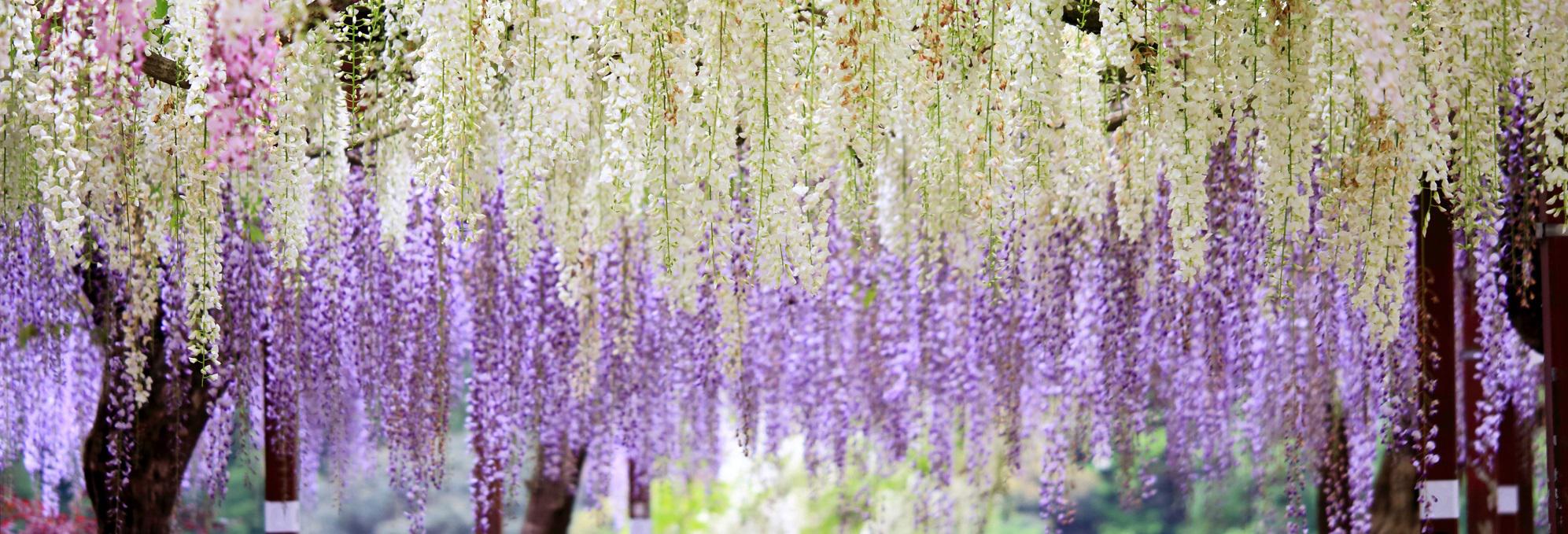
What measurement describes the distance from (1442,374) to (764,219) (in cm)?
203

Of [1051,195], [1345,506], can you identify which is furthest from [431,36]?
[1345,506]

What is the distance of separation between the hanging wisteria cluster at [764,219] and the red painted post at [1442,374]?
0.07m

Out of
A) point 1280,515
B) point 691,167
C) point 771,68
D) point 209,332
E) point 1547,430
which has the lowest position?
point 1280,515

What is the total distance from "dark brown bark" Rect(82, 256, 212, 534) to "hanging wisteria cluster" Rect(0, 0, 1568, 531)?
0.03 m

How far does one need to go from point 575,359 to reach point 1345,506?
2.21m

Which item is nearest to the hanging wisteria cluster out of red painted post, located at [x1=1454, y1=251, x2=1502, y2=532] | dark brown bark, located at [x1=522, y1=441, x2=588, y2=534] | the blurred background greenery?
red painted post, located at [x1=1454, y1=251, x2=1502, y2=532]

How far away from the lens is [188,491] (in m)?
4.79

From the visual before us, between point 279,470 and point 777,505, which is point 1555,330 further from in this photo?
point 777,505

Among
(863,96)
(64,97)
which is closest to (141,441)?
(64,97)

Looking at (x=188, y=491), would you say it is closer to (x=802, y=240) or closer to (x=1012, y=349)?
(x=1012, y=349)

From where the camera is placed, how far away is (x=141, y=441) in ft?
11.7

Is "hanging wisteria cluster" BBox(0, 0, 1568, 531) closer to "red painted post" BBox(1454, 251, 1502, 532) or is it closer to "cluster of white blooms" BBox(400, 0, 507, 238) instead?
"cluster of white blooms" BBox(400, 0, 507, 238)

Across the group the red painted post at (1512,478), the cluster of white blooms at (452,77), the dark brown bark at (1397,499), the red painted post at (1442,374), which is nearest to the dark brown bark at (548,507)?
the dark brown bark at (1397,499)

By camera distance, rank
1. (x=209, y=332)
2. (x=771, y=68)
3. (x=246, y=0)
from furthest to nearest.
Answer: (x=209, y=332)
(x=771, y=68)
(x=246, y=0)
